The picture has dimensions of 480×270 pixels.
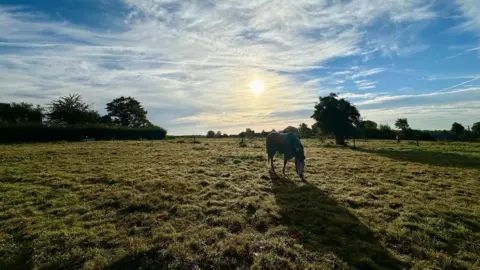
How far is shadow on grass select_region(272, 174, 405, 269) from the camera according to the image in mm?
4387

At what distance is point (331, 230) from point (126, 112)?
69.4 metres

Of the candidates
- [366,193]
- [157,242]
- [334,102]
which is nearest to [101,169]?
[157,242]

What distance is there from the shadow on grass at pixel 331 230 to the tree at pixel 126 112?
65248 millimetres

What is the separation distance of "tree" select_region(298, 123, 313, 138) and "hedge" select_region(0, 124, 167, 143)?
34420 millimetres

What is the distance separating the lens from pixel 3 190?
26.5ft

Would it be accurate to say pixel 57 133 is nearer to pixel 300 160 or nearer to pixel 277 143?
pixel 277 143

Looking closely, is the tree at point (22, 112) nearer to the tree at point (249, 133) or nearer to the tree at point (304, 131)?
the tree at point (249, 133)

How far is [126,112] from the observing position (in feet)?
213

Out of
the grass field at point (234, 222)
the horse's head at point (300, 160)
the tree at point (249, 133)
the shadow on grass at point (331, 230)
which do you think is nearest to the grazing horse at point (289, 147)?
the horse's head at point (300, 160)

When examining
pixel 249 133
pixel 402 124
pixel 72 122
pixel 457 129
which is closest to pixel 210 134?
pixel 249 133

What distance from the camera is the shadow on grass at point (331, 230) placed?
14.4 feet

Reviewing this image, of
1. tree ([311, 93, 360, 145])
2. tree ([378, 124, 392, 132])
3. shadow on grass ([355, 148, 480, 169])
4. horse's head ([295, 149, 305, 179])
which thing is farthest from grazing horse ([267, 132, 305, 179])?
tree ([378, 124, 392, 132])

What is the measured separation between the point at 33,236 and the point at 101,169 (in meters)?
7.37

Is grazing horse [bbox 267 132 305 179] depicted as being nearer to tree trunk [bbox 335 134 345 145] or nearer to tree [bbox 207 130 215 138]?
tree trunk [bbox 335 134 345 145]
